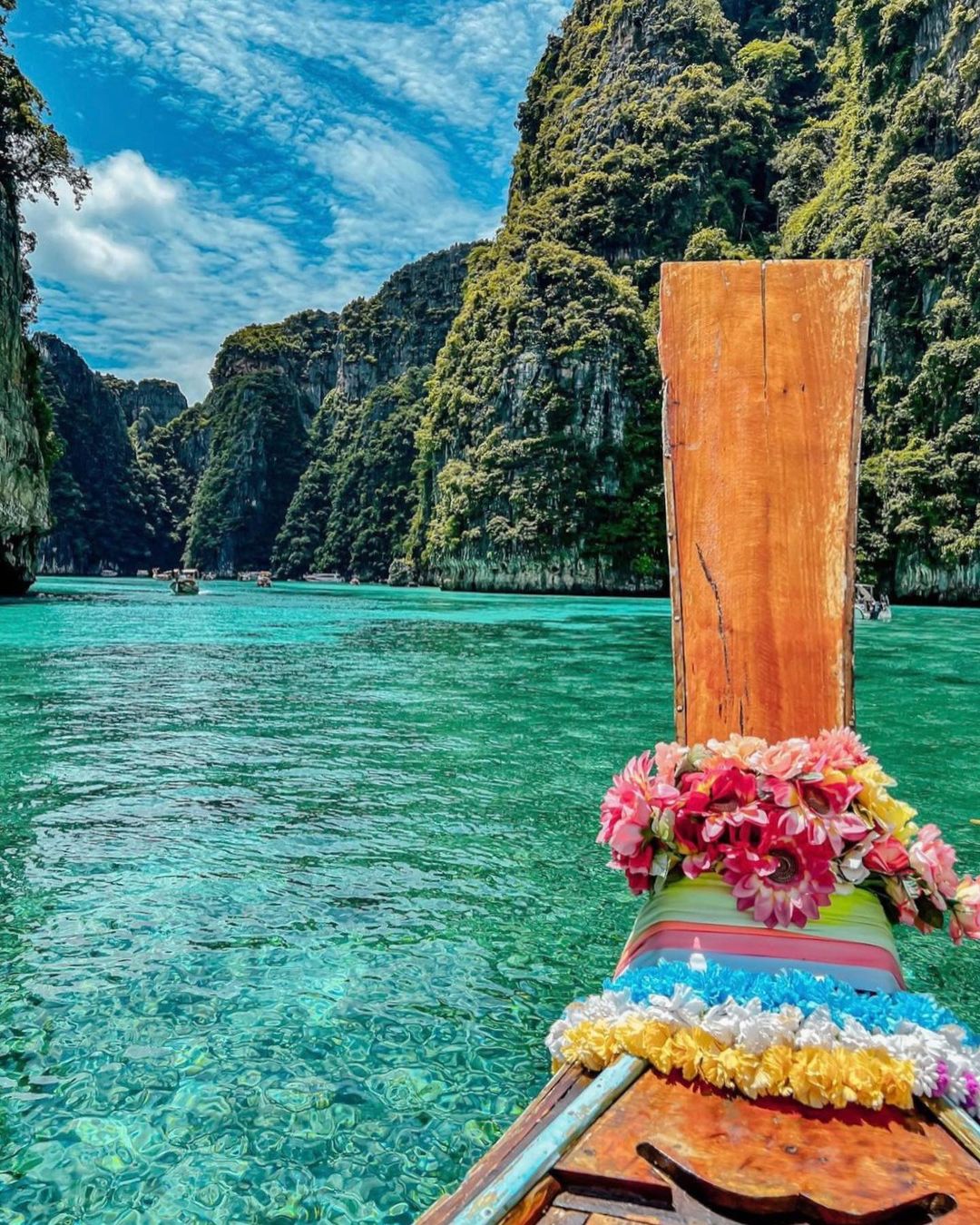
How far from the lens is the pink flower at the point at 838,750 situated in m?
2.02

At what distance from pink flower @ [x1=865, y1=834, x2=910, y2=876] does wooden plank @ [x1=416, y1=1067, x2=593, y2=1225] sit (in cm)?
86

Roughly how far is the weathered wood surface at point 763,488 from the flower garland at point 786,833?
287mm

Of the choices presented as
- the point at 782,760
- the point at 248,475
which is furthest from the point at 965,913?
the point at 248,475

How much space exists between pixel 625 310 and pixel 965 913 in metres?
65.5

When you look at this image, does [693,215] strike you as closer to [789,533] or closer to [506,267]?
[506,267]

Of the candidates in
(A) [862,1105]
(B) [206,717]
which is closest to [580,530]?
(B) [206,717]

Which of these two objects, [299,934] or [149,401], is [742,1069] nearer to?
[299,934]

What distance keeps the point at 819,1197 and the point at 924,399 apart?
54394 mm

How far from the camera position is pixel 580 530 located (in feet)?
197

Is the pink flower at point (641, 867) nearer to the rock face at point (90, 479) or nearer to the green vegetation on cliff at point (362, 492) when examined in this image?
the green vegetation on cliff at point (362, 492)

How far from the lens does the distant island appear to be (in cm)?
4562

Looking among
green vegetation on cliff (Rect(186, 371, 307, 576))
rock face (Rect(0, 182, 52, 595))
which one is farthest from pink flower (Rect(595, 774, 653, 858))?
green vegetation on cliff (Rect(186, 371, 307, 576))

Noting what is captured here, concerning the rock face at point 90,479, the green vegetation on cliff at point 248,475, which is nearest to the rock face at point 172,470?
the rock face at point 90,479

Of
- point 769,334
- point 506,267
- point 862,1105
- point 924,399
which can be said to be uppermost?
point 506,267
